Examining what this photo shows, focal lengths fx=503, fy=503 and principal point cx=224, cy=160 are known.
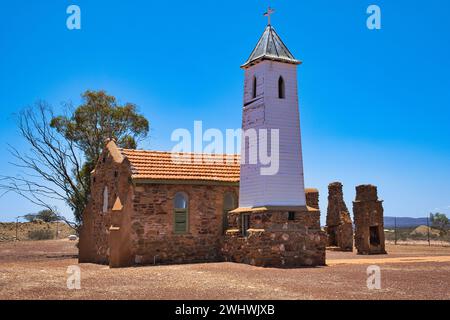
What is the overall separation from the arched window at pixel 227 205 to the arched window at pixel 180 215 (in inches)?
76.0

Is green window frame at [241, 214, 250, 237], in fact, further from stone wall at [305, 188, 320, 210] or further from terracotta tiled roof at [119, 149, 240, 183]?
stone wall at [305, 188, 320, 210]

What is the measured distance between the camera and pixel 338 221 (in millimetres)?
33156

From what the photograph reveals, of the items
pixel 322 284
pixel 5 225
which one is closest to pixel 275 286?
pixel 322 284

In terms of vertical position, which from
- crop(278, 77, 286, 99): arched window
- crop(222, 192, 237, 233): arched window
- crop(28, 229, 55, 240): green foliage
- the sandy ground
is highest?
crop(278, 77, 286, 99): arched window

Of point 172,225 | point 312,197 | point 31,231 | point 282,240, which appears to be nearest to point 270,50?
point 282,240

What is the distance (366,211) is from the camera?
30172mm

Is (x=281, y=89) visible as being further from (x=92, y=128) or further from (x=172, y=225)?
(x=92, y=128)

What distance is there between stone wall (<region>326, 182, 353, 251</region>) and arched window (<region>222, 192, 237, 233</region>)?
38.1ft

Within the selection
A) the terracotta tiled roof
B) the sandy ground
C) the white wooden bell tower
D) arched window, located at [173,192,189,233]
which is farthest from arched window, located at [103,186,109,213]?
the white wooden bell tower

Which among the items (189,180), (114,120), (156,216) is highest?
(114,120)

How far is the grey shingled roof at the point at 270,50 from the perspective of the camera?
21.3 m

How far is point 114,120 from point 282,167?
1818cm

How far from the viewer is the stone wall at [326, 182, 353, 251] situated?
3278cm
